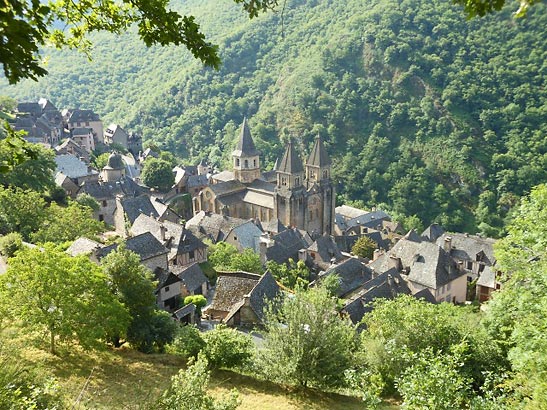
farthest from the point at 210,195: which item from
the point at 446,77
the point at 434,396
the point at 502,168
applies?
the point at 446,77

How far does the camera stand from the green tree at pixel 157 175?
6225 cm

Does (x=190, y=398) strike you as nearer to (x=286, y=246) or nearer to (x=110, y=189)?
(x=286, y=246)

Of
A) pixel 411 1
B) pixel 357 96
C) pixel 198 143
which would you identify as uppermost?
pixel 411 1

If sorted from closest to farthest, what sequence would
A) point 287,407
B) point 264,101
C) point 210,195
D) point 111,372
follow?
point 287,407 < point 111,372 < point 210,195 < point 264,101

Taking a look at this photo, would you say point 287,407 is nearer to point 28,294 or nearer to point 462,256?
point 28,294

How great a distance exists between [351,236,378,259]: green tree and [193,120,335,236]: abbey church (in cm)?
616

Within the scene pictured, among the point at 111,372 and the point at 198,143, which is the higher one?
the point at 198,143

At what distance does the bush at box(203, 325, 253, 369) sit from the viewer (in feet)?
61.1

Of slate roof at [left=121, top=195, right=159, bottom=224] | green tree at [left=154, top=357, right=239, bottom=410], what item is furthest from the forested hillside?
green tree at [left=154, top=357, right=239, bottom=410]

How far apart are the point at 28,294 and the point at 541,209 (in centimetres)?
2004

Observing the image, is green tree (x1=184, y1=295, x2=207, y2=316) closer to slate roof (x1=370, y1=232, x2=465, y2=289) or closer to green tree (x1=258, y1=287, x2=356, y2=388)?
green tree (x1=258, y1=287, x2=356, y2=388)

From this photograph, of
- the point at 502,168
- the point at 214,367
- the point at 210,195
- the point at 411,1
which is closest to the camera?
the point at 214,367

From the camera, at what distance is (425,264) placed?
3956 centimetres

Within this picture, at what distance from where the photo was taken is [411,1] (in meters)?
123
